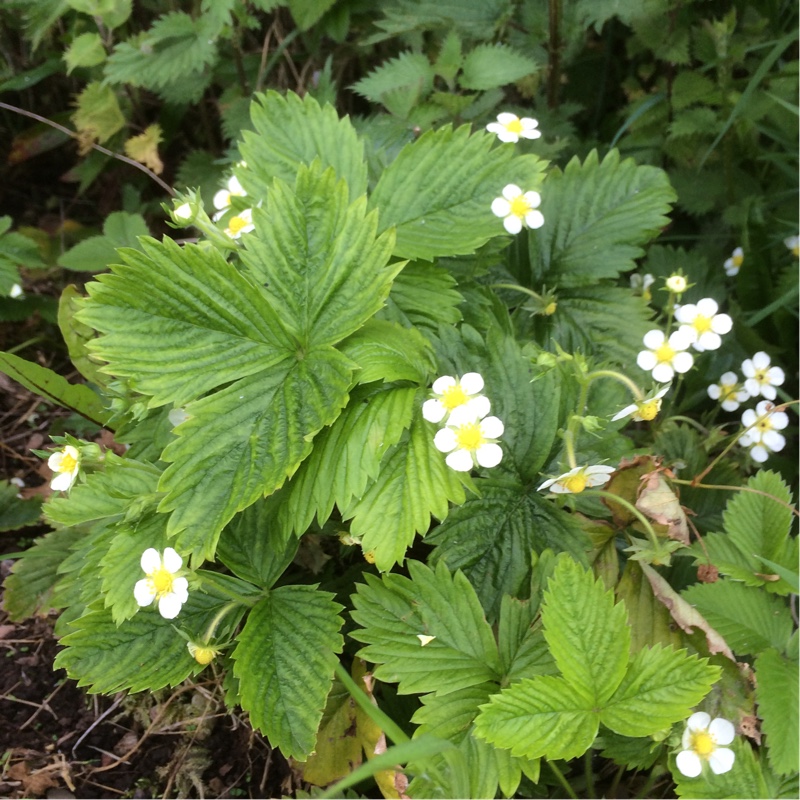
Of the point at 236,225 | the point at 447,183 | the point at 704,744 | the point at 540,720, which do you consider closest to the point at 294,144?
the point at 236,225

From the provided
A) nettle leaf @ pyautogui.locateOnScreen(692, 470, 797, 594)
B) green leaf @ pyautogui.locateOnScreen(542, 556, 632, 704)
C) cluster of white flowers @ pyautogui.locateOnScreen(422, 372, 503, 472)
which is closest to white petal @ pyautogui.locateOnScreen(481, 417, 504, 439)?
cluster of white flowers @ pyautogui.locateOnScreen(422, 372, 503, 472)

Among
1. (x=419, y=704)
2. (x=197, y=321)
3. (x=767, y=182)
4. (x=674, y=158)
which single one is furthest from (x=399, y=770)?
(x=767, y=182)

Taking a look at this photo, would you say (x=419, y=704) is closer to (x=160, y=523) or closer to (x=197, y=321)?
(x=160, y=523)

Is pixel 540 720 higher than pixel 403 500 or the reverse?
the reverse

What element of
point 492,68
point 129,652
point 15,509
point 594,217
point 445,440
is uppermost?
point 492,68

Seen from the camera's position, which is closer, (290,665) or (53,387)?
(290,665)

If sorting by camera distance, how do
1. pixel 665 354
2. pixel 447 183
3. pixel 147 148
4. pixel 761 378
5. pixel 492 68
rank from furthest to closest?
1. pixel 147 148
2. pixel 492 68
3. pixel 761 378
4. pixel 447 183
5. pixel 665 354

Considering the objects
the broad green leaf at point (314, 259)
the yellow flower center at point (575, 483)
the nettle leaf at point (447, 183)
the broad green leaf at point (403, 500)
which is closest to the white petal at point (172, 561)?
the broad green leaf at point (403, 500)

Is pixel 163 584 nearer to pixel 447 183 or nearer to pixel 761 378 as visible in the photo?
pixel 447 183

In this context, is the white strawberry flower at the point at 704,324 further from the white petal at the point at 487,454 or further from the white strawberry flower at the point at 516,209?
the white petal at the point at 487,454
